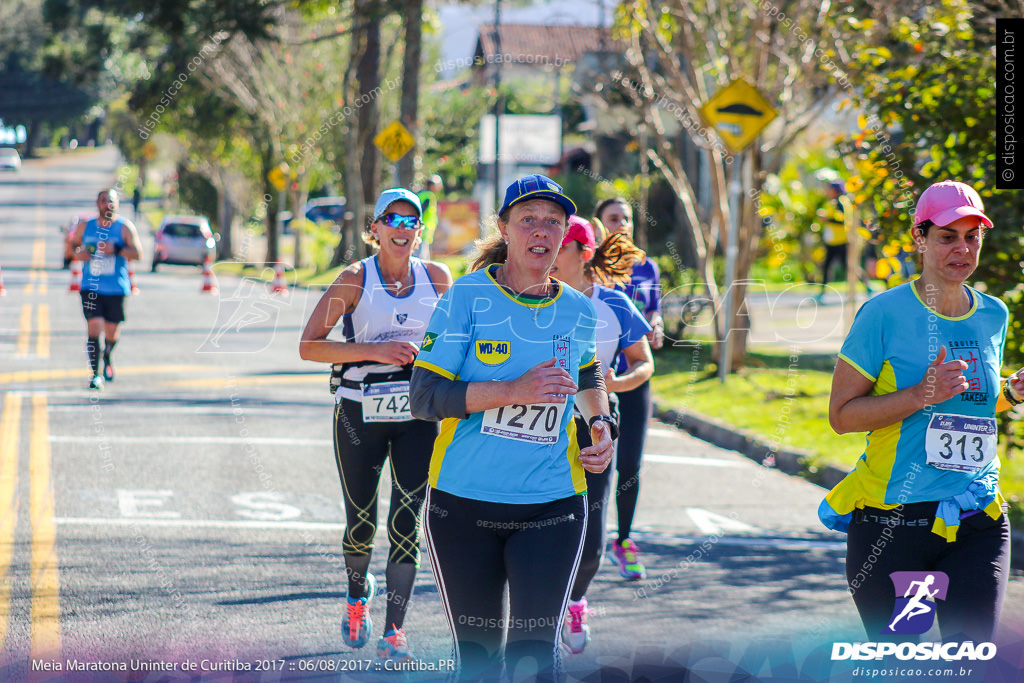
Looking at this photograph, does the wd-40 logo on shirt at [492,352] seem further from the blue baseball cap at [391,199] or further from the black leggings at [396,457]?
the blue baseball cap at [391,199]

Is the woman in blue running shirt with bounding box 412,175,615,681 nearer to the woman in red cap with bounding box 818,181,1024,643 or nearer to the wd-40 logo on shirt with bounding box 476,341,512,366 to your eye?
the wd-40 logo on shirt with bounding box 476,341,512,366

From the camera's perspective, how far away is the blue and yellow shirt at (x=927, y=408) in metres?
3.86

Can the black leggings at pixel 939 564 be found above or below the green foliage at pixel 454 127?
below

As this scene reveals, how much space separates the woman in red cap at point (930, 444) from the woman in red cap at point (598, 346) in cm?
147

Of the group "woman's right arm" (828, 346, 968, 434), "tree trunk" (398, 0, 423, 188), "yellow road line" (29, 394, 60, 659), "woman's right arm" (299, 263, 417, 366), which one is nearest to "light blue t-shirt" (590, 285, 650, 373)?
"woman's right arm" (299, 263, 417, 366)

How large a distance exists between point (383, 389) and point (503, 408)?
1.64 m

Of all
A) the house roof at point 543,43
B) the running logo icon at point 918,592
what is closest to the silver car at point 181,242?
the house roof at point 543,43

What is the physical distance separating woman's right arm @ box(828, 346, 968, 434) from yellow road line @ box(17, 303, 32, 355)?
1332cm

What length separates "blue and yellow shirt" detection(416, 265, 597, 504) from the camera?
3.62 meters

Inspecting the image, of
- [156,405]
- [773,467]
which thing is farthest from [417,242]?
[156,405]

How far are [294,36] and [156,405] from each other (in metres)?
26.3

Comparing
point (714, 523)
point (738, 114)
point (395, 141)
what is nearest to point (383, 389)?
point (714, 523)

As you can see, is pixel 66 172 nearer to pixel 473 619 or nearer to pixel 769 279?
pixel 769 279

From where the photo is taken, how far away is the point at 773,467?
410 inches
